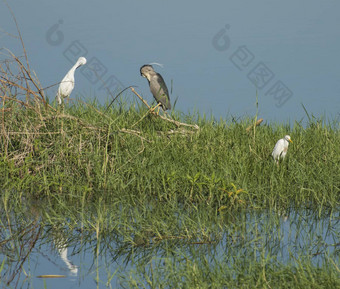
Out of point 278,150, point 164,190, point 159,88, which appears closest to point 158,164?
point 164,190

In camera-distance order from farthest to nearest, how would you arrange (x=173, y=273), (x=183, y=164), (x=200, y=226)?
1. (x=183, y=164)
2. (x=200, y=226)
3. (x=173, y=273)

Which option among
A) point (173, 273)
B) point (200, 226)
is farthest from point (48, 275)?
point (200, 226)

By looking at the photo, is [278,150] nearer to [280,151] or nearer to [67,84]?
[280,151]

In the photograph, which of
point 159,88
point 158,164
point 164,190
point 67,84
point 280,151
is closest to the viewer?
point 164,190

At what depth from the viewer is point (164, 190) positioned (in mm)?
6105

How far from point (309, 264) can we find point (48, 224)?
245 cm

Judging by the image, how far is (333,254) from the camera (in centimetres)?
444

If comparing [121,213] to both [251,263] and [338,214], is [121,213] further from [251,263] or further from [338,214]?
[338,214]

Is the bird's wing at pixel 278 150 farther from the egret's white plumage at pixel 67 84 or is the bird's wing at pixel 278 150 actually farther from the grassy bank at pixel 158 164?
the egret's white plumage at pixel 67 84

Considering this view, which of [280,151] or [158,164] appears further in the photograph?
[280,151]

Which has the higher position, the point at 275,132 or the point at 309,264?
the point at 275,132

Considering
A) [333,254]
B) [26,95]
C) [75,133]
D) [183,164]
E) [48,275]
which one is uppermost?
[26,95]

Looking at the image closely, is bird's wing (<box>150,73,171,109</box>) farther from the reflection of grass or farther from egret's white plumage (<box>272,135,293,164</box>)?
egret's white plumage (<box>272,135,293,164</box>)

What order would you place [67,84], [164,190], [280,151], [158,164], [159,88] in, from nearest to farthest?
[164,190], [158,164], [280,151], [159,88], [67,84]
